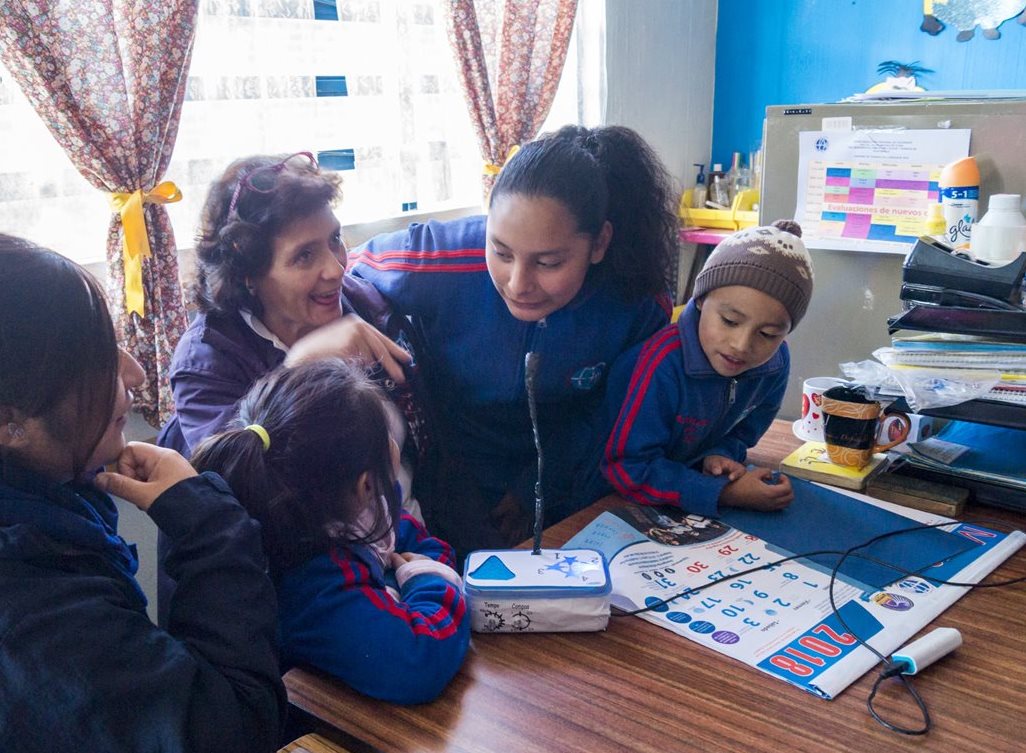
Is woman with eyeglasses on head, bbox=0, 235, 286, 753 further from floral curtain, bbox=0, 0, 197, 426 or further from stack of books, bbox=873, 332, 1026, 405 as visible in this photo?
floral curtain, bbox=0, 0, 197, 426

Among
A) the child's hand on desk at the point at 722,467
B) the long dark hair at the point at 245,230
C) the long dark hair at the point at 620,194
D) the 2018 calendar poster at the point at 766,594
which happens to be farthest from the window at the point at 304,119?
the 2018 calendar poster at the point at 766,594

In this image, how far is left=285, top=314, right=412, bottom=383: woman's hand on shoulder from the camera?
Answer: 1209 millimetres

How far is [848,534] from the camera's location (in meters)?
1.13

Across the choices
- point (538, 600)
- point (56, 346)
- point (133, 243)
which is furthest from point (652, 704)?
point (133, 243)

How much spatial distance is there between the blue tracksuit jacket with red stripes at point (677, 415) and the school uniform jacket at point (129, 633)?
59 centimetres

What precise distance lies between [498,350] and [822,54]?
2725 millimetres

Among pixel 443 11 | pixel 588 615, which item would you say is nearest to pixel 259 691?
pixel 588 615

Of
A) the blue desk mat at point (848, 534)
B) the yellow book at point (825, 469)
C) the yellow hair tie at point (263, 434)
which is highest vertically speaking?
the yellow hair tie at point (263, 434)

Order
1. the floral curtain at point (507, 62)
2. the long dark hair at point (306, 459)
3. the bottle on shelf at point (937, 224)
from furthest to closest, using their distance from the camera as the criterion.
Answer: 1. the floral curtain at point (507, 62)
2. the bottle on shelf at point (937, 224)
3. the long dark hair at point (306, 459)

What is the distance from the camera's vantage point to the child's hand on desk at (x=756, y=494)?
1.20 m

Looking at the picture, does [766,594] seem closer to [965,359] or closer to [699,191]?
[965,359]

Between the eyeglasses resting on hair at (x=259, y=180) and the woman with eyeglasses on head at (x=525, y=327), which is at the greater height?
the eyeglasses resting on hair at (x=259, y=180)

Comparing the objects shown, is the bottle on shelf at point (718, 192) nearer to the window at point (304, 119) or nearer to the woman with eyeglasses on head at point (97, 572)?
the window at point (304, 119)

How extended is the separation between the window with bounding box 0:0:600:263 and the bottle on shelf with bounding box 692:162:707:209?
1.13 m
